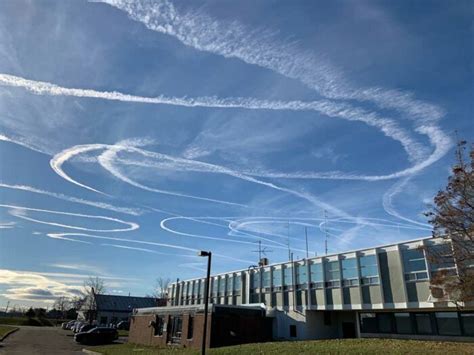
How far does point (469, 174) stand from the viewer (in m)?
19.6

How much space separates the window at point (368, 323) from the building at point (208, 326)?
Result: 27.1 ft

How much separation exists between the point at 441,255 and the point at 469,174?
17.6 ft

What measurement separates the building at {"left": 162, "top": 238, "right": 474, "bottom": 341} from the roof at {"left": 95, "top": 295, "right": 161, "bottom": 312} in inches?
2183

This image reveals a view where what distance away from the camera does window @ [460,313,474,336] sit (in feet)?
85.8

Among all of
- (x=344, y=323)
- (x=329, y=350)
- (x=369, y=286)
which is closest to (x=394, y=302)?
(x=369, y=286)

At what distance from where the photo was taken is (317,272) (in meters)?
35.5

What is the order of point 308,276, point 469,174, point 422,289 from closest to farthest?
point 469,174
point 422,289
point 308,276

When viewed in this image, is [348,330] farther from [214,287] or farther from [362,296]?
[214,287]

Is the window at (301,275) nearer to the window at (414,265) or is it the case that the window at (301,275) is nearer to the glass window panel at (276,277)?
the glass window panel at (276,277)

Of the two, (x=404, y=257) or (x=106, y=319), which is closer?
(x=404, y=257)

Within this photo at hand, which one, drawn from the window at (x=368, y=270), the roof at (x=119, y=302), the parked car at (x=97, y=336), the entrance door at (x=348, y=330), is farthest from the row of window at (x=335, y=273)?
the roof at (x=119, y=302)

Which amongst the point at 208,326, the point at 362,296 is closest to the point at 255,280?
the point at 208,326

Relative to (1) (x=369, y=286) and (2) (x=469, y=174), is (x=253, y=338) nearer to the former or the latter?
(1) (x=369, y=286)

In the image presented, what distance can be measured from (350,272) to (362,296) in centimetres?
220
